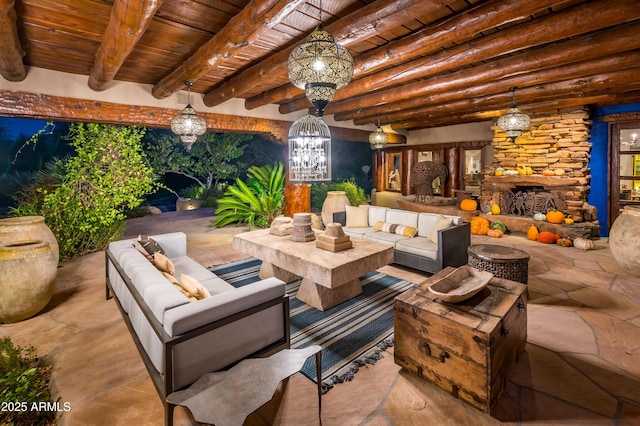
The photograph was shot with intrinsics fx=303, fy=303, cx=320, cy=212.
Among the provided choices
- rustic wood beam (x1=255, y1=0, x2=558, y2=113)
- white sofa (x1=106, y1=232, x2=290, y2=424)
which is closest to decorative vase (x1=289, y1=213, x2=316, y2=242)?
white sofa (x1=106, y1=232, x2=290, y2=424)

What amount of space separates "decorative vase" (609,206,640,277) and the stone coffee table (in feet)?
10.1

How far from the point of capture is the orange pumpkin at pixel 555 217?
18.5ft

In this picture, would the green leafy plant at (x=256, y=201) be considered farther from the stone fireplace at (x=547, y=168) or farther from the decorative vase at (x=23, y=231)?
the stone fireplace at (x=547, y=168)

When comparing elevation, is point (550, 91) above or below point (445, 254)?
above

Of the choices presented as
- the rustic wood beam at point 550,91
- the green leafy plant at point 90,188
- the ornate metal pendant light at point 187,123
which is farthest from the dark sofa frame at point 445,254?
the green leafy plant at point 90,188

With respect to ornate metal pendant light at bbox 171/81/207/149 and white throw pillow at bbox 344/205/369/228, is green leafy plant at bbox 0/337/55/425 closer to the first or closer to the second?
ornate metal pendant light at bbox 171/81/207/149

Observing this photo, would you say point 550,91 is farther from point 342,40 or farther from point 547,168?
point 342,40

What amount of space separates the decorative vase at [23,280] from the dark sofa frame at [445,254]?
388 centimetres

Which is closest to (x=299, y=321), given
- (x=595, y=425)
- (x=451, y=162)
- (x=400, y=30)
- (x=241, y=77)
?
(x=595, y=425)

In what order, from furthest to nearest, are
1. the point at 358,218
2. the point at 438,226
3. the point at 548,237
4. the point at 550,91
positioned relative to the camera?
the point at 548,237
the point at 358,218
the point at 550,91
the point at 438,226

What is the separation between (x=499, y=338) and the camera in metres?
1.75

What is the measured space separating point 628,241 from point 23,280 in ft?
21.5

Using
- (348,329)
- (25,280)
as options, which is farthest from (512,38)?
(25,280)

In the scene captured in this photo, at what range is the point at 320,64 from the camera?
6.85 feet
